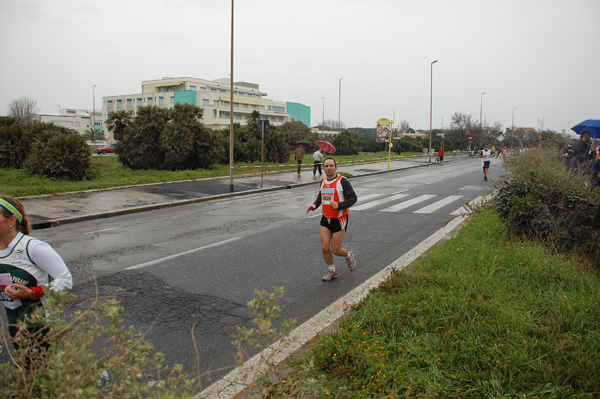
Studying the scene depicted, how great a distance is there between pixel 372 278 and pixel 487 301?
6.69 feet

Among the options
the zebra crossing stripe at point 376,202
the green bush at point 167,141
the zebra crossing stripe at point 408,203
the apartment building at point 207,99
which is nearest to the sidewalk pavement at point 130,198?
the green bush at point 167,141

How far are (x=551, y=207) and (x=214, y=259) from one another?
5.47m

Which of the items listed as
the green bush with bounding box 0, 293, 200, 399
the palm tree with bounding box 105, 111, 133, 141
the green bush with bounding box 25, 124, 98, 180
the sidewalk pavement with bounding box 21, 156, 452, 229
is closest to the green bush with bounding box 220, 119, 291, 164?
the palm tree with bounding box 105, 111, 133, 141

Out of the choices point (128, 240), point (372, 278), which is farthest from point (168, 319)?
point (128, 240)

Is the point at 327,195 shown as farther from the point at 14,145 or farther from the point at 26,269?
the point at 14,145

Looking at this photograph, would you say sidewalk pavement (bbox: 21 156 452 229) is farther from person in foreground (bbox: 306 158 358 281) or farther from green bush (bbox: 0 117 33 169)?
person in foreground (bbox: 306 158 358 281)

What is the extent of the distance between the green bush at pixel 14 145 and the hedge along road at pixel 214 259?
12.0 m

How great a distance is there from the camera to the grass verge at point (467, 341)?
126 inches

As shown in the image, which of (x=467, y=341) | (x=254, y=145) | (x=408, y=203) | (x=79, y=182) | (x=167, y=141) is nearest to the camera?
(x=467, y=341)

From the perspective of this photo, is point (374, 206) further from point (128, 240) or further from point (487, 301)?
point (487, 301)

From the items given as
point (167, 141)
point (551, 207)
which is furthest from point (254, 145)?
point (551, 207)

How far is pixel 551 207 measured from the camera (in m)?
7.10

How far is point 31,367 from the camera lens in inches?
86.4

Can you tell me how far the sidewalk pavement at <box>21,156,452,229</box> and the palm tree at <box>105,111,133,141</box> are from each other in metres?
7.00
